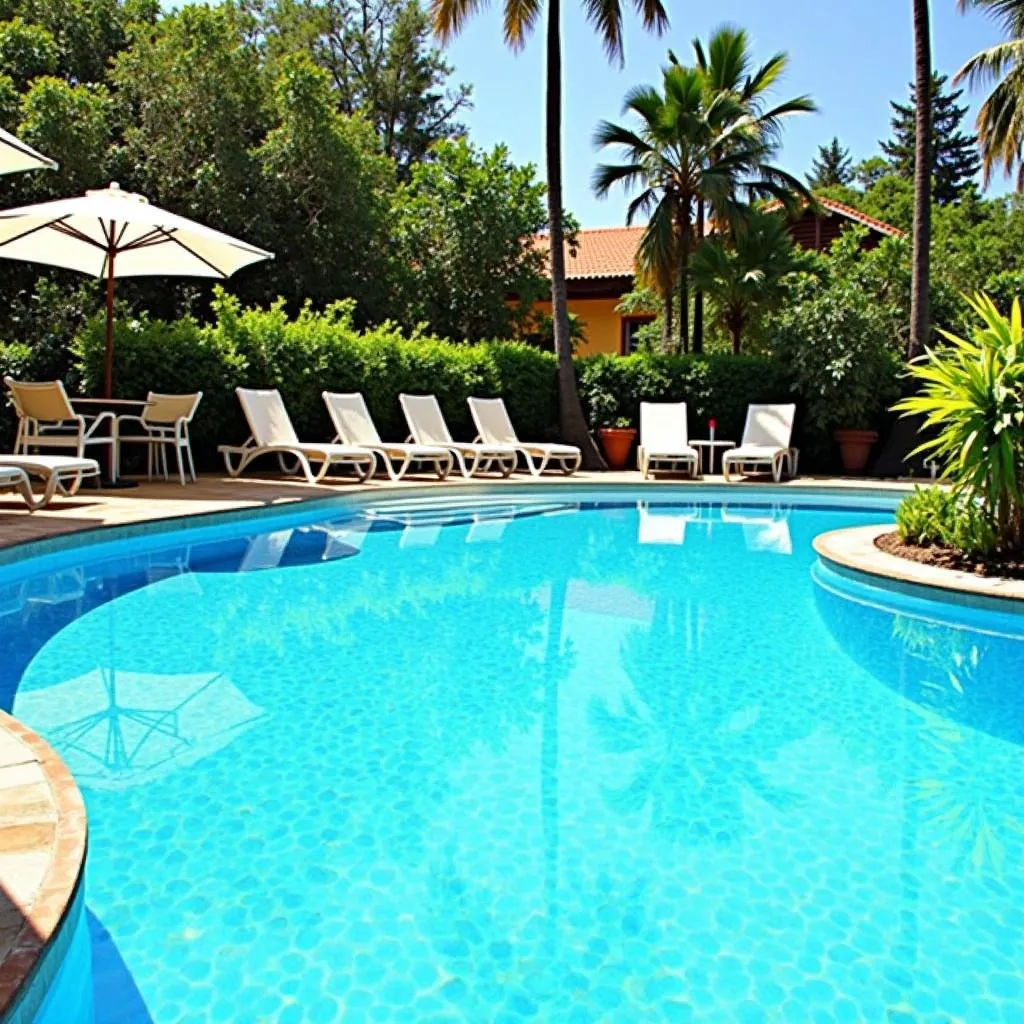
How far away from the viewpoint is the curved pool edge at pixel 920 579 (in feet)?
19.6

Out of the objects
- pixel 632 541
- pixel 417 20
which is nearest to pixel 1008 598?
pixel 632 541

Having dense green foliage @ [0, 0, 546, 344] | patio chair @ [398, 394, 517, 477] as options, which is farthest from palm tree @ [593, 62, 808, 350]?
patio chair @ [398, 394, 517, 477]

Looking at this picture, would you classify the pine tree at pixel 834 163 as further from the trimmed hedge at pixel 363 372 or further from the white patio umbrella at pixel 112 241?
Result: the white patio umbrella at pixel 112 241

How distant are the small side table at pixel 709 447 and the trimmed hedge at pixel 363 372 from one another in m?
0.46

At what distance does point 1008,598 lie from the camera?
5875 millimetres

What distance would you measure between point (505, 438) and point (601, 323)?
41.4ft

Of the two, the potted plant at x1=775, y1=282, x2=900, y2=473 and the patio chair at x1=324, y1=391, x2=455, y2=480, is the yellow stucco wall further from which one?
the patio chair at x1=324, y1=391, x2=455, y2=480

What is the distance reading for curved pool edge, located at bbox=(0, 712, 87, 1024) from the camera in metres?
1.73

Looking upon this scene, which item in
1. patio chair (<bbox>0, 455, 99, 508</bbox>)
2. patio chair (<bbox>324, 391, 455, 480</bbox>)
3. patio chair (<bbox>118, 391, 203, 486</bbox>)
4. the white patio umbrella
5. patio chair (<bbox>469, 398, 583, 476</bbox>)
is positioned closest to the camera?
patio chair (<bbox>0, 455, 99, 508</bbox>)

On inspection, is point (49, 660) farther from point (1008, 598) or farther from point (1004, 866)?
point (1008, 598)

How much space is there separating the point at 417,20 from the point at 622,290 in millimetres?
11550

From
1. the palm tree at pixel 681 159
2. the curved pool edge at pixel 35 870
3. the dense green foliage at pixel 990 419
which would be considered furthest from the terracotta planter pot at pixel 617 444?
the curved pool edge at pixel 35 870

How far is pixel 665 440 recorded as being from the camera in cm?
1415

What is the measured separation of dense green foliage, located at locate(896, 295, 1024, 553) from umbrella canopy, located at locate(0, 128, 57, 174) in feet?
20.5
